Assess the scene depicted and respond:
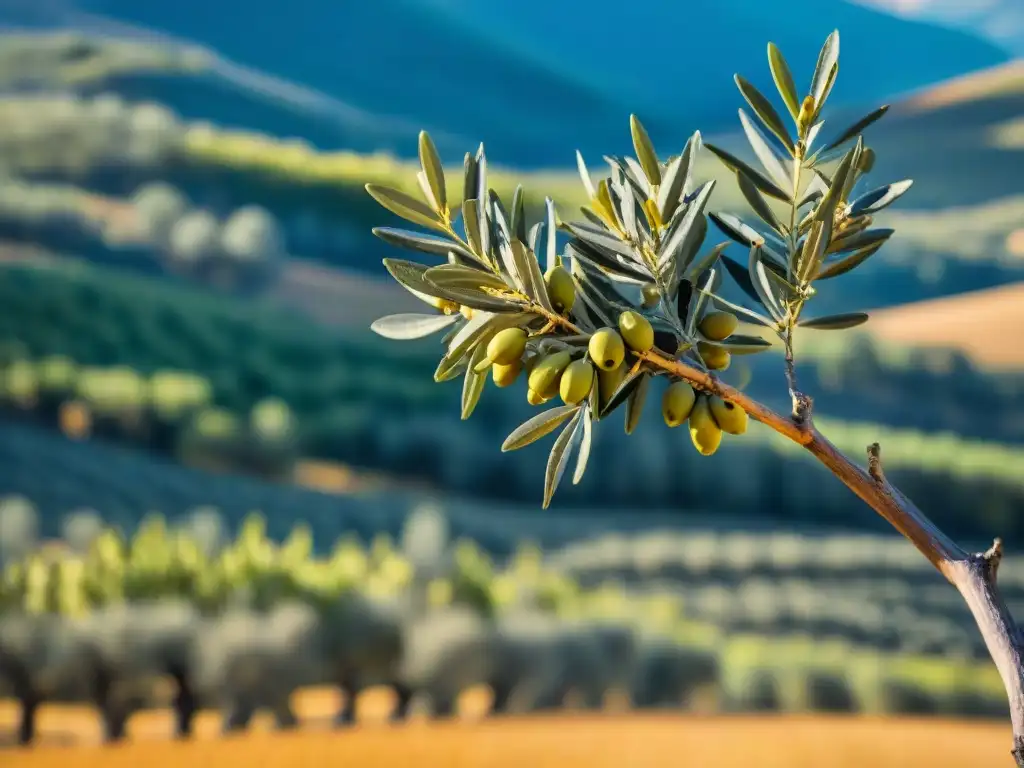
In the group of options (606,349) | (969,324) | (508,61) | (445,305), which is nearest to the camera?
(606,349)

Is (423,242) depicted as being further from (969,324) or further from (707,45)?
(707,45)

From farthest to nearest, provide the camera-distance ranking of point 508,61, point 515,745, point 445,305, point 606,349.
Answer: point 508,61 < point 515,745 < point 445,305 < point 606,349

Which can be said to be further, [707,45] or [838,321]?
[707,45]

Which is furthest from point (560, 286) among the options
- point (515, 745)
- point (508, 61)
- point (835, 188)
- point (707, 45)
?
point (508, 61)

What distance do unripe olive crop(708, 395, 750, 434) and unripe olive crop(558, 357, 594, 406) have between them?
0.07 meters

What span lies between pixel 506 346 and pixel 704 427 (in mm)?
98

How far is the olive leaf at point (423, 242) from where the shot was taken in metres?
0.56

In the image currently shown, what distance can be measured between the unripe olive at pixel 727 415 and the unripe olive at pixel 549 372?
0.07m

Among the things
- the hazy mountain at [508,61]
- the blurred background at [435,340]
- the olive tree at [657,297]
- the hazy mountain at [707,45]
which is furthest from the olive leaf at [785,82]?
the hazy mountain at [508,61]

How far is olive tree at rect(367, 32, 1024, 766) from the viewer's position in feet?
1.74

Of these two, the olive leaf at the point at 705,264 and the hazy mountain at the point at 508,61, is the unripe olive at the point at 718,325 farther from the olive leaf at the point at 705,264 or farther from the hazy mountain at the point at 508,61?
the hazy mountain at the point at 508,61

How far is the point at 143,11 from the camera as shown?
628cm

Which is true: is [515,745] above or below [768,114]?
below

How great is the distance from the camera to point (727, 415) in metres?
0.55
